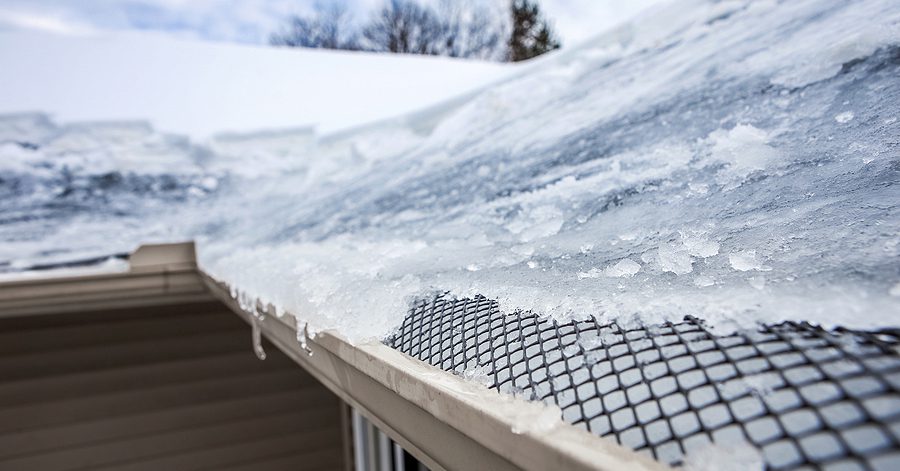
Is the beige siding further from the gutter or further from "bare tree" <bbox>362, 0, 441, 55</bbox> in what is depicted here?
"bare tree" <bbox>362, 0, 441, 55</bbox>

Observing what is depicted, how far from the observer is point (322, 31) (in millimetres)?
14094

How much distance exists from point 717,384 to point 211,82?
5503mm

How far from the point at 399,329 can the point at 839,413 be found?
0.50m

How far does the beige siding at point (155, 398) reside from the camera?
2975mm

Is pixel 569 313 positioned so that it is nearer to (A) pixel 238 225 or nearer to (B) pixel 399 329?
(B) pixel 399 329

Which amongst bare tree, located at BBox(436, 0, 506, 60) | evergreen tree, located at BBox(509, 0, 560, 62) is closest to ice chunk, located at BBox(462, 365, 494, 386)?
bare tree, located at BBox(436, 0, 506, 60)

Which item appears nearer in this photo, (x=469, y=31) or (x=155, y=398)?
(x=155, y=398)

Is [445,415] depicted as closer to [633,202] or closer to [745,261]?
[745,261]

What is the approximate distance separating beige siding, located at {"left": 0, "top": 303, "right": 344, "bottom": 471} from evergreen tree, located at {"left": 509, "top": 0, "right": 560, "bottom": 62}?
13206 millimetres

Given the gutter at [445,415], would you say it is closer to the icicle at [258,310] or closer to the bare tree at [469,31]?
the icicle at [258,310]

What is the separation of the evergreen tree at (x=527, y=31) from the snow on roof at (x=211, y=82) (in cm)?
1011

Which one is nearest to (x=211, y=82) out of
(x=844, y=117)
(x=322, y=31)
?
(x=844, y=117)

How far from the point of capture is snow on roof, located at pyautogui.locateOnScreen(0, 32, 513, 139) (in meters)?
4.50

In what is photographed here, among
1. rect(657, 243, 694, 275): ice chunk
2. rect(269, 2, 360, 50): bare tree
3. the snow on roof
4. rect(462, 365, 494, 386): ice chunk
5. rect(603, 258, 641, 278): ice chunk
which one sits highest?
rect(269, 2, 360, 50): bare tree
